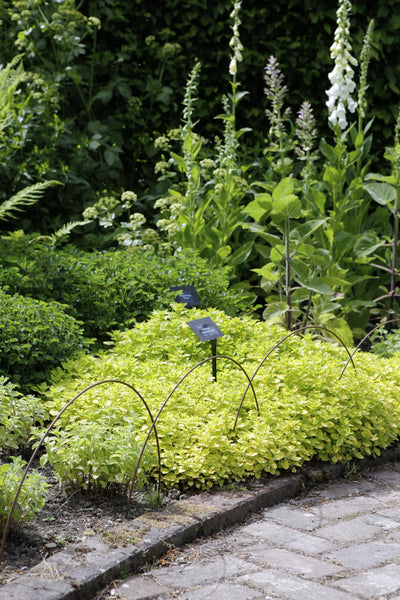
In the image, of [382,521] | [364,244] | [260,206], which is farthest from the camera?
[364,244]

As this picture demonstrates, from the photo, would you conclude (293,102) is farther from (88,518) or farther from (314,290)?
(88,518)

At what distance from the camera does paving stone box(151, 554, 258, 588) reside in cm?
239

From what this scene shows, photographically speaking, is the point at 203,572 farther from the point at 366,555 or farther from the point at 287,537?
the point at 366,555

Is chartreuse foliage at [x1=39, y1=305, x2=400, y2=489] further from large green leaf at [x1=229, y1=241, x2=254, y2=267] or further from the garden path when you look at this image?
large green leaf at [x1=229, y1=241, x2=254, y2=267]

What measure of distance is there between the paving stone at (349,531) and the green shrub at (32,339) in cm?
161

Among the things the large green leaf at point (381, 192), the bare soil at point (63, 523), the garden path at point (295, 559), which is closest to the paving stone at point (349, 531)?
the garden path at point (295, 559)

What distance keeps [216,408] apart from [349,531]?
84 cm

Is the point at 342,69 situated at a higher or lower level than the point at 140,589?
higher

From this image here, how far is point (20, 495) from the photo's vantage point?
2.49 m

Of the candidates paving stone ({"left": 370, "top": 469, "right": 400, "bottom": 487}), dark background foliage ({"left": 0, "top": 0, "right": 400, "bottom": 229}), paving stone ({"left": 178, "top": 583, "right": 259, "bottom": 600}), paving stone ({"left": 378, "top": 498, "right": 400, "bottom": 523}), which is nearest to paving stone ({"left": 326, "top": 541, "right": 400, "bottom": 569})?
paving stone ({"left": 378, "top": 498, "right": 400, "bottom": 523})

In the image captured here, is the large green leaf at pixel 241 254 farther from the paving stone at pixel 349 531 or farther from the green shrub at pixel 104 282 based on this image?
the paving stone at pixel 349 531

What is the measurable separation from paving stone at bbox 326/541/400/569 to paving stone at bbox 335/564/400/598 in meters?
0.05

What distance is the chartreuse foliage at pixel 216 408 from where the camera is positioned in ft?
9.59

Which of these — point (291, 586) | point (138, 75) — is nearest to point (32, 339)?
point (291, 586)
